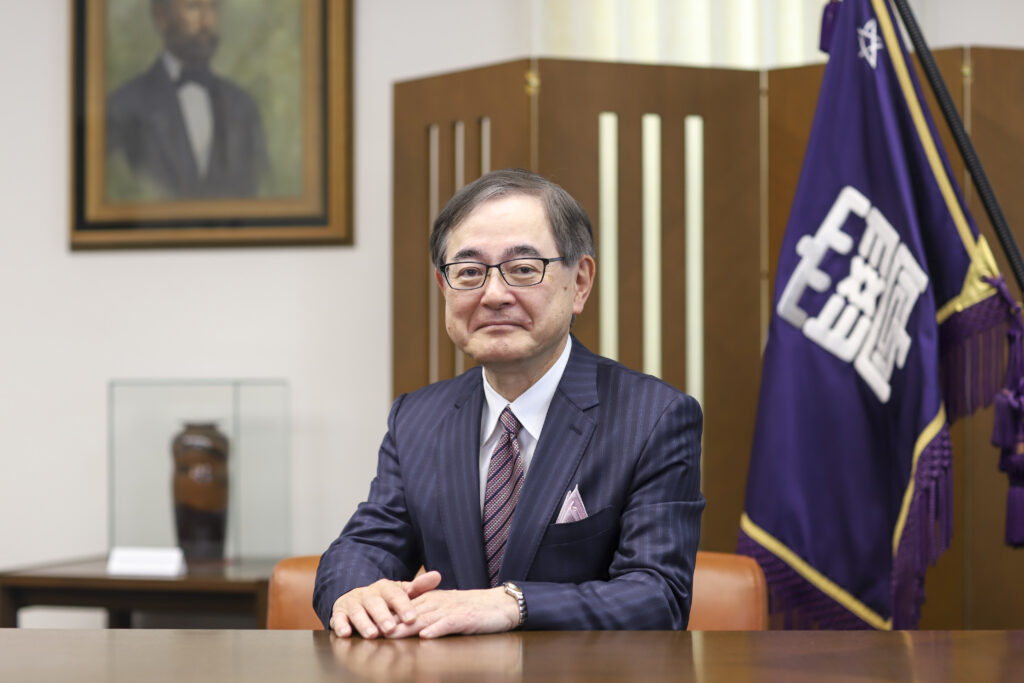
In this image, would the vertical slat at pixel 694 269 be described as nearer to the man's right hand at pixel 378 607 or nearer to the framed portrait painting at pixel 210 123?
the framed portrait painting at pixel 210 123

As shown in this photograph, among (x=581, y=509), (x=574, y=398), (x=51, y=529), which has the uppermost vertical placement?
(x=574, y=398)

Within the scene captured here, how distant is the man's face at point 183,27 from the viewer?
3756 millimetres

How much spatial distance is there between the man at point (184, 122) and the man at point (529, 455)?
7.01 feet

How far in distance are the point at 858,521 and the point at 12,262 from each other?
9.67ft

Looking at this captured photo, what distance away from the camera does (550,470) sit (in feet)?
5.46

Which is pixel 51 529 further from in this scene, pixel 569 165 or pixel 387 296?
pixel 569 165

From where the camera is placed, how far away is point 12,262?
3.81 metres

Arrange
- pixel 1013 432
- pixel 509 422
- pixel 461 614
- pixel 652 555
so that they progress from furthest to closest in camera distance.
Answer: pixel 1013 432, pixel 509 422, pixel 652 555, pixel 461 614

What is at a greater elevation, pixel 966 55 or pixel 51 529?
pixel 966 55

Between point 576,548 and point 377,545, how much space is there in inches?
13.2

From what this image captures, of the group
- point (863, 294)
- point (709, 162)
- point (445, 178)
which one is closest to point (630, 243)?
point (709, 162)

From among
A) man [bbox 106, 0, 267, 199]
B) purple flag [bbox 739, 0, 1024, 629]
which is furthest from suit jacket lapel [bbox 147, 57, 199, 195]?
purple flag [bbox 739, 0, 1024, 629]

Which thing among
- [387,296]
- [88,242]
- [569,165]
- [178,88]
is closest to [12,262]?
[88,242]

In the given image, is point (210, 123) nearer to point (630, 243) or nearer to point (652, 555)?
point (630, 243)
